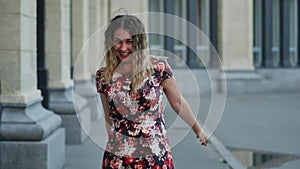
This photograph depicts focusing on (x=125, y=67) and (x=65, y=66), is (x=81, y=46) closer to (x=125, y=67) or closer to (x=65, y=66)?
(x=65, y=66)

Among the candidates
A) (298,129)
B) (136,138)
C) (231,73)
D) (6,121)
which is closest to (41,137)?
(6,121)

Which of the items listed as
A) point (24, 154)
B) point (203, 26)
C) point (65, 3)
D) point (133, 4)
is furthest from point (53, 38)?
point (203, 26)

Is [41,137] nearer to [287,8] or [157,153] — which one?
[157,153]

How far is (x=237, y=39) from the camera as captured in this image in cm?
2577

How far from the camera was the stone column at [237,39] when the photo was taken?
25625 millimetres

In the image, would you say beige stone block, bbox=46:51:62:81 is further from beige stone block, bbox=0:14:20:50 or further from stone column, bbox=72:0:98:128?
beige stone block, bbox=0:14:20:50

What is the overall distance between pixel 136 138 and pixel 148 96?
1.00 ft

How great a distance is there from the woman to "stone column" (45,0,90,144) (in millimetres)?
6380

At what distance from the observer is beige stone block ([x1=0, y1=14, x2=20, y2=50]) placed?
728cm

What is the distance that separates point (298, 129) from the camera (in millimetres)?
13680

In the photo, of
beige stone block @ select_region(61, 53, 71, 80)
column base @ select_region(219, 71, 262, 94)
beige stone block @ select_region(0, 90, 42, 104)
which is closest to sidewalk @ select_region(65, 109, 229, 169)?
beige stone block @ select_region(61, 53, 71, 80)

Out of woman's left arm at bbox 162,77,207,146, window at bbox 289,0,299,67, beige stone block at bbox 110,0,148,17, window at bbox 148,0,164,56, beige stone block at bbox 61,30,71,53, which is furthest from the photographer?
window at bbox 289,0,299,67

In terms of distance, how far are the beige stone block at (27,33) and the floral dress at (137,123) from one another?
3.52 meters

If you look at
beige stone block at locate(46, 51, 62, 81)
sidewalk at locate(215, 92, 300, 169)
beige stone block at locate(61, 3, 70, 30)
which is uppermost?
beige stone block at locate(61, 3, 70, 30)
